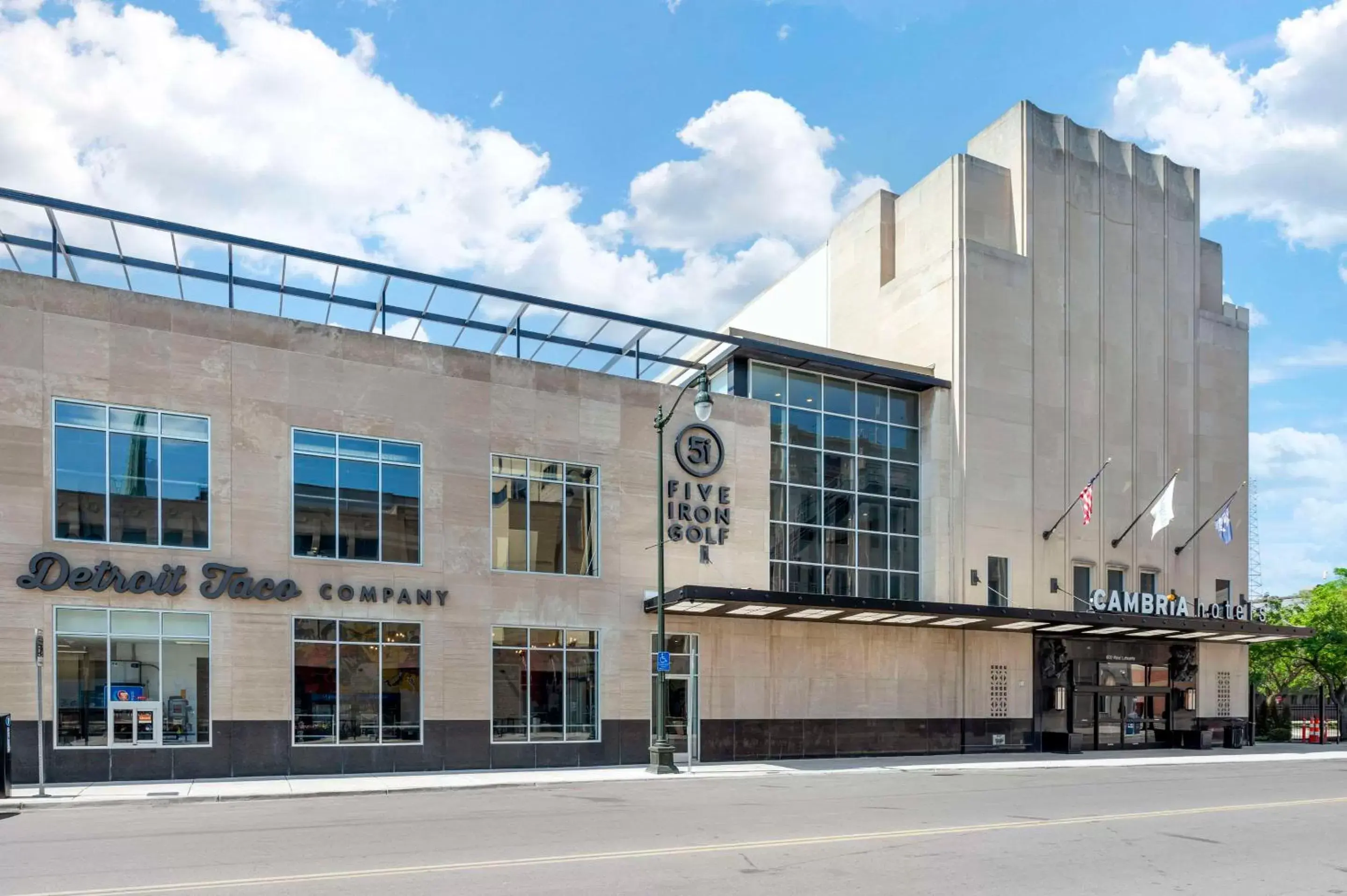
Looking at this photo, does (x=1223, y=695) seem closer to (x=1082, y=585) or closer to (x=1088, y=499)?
(x=1082, y=585)

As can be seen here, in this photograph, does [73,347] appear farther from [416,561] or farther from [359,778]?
[359,778]

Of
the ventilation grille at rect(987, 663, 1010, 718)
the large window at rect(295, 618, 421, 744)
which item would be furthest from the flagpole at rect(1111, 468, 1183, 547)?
the large window at rect(295, 618, 421, 744)

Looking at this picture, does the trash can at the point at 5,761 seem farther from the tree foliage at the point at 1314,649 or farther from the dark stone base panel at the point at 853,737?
the tree foliage at the point at 1314,649

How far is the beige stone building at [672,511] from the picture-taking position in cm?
2381

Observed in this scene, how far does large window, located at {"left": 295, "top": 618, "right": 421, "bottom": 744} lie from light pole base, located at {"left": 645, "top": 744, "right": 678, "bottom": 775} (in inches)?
224

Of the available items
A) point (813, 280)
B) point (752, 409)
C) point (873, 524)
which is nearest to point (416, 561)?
point (752, 409)

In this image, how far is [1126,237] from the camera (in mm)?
40938

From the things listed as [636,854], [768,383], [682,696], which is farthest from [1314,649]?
[636,854]

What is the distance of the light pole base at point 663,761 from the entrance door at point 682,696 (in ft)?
8.69

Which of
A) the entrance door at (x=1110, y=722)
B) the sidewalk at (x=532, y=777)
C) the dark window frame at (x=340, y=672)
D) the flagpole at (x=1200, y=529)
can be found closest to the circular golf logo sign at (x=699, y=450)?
the sidewalk at (x=532, y=777)

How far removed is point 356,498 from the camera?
87.6 feet

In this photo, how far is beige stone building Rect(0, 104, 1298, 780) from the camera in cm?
2381

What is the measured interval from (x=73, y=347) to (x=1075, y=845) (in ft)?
71.0

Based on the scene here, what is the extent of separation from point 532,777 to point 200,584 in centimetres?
854
